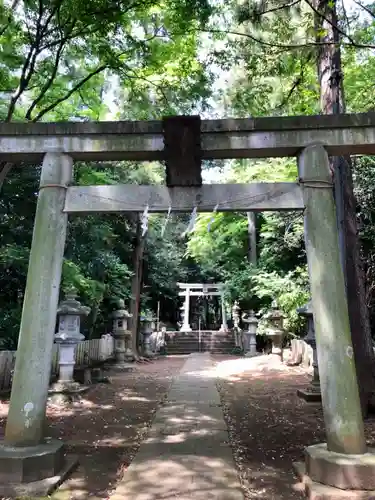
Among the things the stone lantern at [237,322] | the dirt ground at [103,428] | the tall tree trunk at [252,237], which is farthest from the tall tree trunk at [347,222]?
the stone lantern at [237,322]

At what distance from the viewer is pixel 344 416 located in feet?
12.5

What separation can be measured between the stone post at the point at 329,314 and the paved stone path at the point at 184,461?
1.12 m

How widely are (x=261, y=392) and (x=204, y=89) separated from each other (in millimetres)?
6986

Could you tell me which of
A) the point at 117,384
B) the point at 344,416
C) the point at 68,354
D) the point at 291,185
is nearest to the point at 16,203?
the point at 68,354

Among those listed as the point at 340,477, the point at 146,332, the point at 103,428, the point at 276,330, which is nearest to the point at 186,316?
the point at 146,332

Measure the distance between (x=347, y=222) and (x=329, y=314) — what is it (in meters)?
3.43

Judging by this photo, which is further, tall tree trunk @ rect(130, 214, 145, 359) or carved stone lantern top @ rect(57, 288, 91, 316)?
tall tree trunk @ rect(130, 214, 145, 359)

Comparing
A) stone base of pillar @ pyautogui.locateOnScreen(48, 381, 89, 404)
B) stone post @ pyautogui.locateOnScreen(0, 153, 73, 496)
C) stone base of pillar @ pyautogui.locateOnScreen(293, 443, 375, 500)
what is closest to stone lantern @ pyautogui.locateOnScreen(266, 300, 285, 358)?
stone base of pillar @ pyautogui.locateOnScreen(48, 381, 89, 404)

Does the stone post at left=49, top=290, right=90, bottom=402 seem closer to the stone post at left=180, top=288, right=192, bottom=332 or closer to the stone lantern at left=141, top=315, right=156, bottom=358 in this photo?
the stone lantern at left=141, top=315, right=156, bottom=358

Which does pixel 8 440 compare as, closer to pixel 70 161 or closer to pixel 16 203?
pixel 70 161

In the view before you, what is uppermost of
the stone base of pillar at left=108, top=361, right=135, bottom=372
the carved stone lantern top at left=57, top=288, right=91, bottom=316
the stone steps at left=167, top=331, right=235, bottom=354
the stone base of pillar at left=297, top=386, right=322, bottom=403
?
the carved stone lantern top at left=57, top=288, right=91, bottom=316

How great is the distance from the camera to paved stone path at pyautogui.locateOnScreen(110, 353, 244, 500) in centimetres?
367

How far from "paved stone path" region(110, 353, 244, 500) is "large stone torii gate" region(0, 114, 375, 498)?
77 cm

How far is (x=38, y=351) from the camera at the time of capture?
13.5 feet
